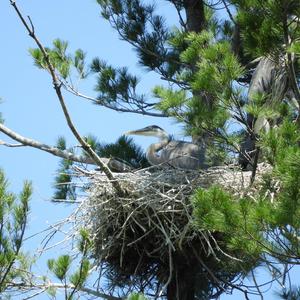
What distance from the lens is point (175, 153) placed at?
28.3ft

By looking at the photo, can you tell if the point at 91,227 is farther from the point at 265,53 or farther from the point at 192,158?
the point at 265,53

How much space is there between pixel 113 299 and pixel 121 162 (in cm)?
133

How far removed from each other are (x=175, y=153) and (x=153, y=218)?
3.15 feet

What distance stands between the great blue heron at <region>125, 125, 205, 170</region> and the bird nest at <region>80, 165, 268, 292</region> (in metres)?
0.32

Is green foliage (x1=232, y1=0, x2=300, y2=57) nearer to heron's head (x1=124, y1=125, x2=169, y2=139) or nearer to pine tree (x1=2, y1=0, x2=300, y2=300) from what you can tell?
pine tree (x1=2, y1=0, x2=300, y2=300)

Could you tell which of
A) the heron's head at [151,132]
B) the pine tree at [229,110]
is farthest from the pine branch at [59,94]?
the heron's head at [151,132]

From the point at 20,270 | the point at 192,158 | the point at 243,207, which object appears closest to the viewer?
the point at 243,207

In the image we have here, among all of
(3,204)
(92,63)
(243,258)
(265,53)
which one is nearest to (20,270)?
(3,204)

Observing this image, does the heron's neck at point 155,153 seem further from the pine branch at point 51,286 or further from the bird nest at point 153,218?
the pine branch at point 51,286

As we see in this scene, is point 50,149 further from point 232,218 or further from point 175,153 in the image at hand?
point 232,218

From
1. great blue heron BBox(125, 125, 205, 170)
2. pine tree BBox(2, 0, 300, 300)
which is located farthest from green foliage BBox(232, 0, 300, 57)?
great blue heron BBox(125, 125, 205, 170)

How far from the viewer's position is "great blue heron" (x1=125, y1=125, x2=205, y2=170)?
842 cm

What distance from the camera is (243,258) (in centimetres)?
763

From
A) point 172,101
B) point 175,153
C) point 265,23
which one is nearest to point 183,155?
point 175,153
